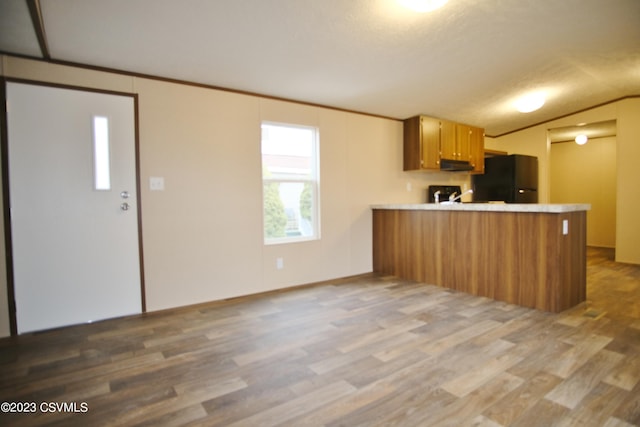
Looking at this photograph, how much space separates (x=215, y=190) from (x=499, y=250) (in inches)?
118

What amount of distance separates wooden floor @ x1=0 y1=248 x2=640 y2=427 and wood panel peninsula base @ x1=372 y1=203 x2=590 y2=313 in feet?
0.78

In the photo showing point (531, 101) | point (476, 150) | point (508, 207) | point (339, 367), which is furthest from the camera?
point (476, 150)

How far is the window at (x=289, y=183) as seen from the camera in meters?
3.84

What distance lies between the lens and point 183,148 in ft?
10.6

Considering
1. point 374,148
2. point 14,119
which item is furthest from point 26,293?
point 374,148

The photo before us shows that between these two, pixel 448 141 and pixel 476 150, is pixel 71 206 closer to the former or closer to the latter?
pixel 448 141

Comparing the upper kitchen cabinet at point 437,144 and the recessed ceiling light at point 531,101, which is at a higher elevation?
the recessed ceiling light at point 531,101

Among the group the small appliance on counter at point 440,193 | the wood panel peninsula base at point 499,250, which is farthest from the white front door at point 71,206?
the small appliance on counter at point 440,193

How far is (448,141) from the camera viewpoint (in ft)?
16.6

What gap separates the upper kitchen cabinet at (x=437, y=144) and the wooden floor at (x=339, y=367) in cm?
233

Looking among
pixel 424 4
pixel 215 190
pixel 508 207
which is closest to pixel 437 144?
pixel 508 207

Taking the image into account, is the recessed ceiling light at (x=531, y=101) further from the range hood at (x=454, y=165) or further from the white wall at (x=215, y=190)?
the white wall at (x=215, y=190)

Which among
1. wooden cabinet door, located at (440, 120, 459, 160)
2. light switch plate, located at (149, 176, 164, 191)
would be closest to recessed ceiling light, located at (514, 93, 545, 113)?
wooden cabinet door, located at (440, 120, 459, 160)

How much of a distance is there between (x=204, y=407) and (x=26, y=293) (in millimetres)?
2049
